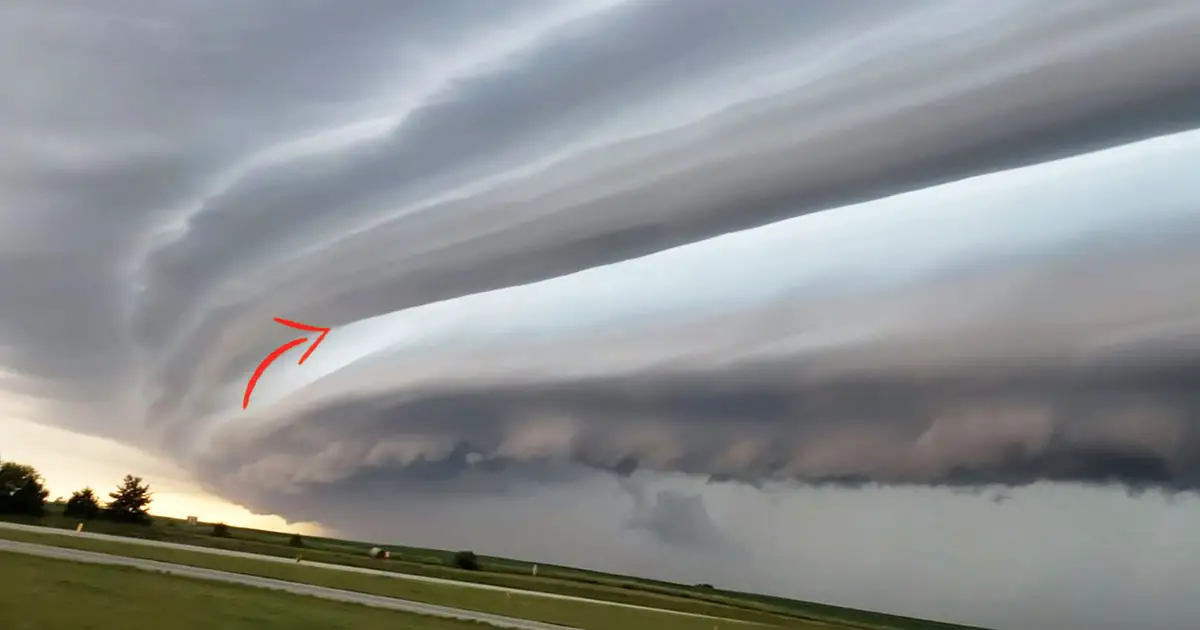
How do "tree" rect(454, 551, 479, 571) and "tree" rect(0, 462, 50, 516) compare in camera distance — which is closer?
"tree" rect(0, 462, 50, 516)

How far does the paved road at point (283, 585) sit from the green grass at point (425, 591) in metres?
2.42

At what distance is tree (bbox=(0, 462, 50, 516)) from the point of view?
8931cm

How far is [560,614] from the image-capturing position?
57.7 metres

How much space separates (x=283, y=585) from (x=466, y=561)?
210 ft

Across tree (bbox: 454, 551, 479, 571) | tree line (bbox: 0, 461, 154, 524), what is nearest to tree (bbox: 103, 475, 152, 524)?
tree line (bbox: 0, 461, 154, 524)

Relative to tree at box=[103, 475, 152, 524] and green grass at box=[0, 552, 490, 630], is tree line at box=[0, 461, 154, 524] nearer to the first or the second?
tree at box=[103, 475, 152, 524]

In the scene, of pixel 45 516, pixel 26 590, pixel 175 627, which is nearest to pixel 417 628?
pixel 175 627

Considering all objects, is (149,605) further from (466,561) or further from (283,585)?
(466,561)

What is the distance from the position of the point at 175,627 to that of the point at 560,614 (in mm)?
29972

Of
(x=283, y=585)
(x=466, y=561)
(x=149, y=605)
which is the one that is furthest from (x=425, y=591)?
(x=466, y=561)

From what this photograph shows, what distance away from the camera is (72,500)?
314 feet

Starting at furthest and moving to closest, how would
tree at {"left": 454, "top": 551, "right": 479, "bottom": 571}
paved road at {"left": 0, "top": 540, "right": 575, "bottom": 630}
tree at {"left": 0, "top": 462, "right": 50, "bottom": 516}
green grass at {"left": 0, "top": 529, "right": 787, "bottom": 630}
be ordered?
tree at {"left": 454, "top": 551, "right": 479, "bottom": 571}, tree at {"left": 0, "top": 462, "right": 50, "bottom": 516}, green grass at {"left": 0, "top": 529, "right": 787, "bottom": 630}, paved road at {"left": 0, "top": 540, "right": 575, "bottom": 630}

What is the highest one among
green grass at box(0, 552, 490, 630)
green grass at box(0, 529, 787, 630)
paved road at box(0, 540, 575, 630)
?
green grass at box(0, 529, 787, 630)

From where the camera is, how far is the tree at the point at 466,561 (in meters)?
112
